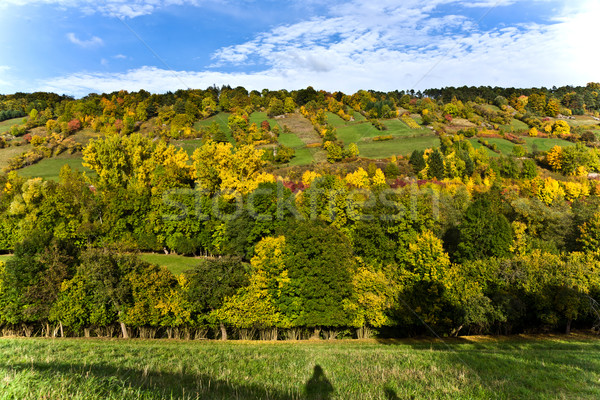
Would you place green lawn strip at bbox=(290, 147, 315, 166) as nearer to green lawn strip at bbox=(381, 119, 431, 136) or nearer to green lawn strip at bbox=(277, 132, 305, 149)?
green lawn strip at bbox=(277, 132, 305, 149)

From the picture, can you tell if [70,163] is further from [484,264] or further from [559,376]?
[559,376]

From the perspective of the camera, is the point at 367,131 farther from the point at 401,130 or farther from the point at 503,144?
the point at 503,144

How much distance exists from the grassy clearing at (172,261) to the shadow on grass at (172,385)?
36.7 meters

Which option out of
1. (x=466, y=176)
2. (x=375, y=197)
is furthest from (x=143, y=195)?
(x=466, y=176)

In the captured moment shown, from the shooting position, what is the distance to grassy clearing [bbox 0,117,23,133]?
123250mm

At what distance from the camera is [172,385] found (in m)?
7.80

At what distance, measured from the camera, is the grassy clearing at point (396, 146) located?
4328 inches

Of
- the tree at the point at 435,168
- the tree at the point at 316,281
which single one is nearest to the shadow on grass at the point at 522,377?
the tree at the point at 316,281

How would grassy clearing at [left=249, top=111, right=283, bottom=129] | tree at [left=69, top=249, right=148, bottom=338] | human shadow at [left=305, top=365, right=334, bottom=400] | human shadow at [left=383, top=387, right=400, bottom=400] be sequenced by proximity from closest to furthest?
human shadow at [left=383, top=387, right=400, bottom=400] → human shadow at [left=305, top=365, right=334, bottom=400] → tree at [left=69, top=249, right=148, bottom=338] → grassy clearing at [left=249, top=111, right=283, bottom=129]

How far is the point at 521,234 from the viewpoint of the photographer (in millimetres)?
42250

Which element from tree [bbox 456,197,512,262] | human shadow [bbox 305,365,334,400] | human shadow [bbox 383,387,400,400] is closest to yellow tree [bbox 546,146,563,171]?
tree [bbox 456,197,512,262]

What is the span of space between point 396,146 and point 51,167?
361 feet

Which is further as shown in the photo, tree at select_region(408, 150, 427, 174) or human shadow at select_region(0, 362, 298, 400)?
tree at select_region(408, 150, 427, 174)

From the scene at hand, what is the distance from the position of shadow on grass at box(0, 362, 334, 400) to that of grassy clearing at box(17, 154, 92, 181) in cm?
9959
